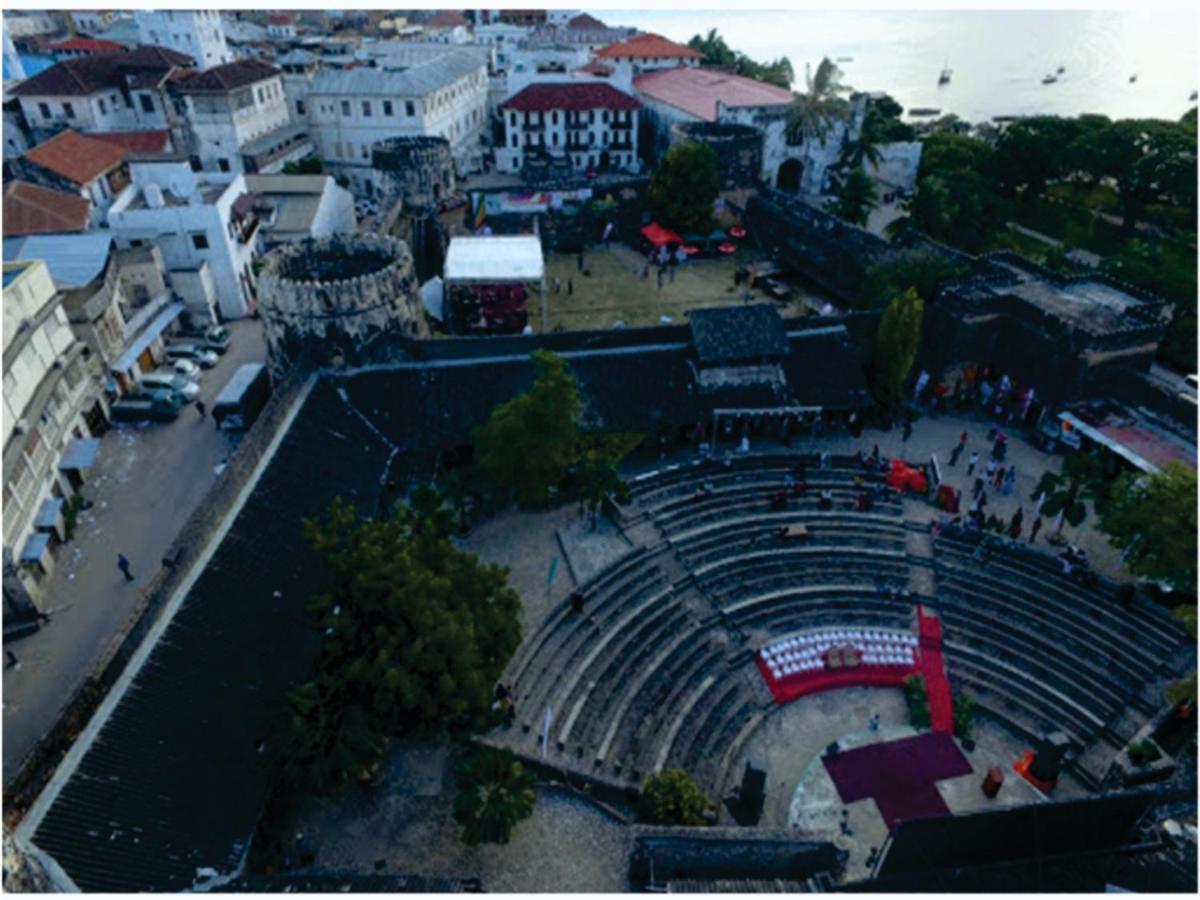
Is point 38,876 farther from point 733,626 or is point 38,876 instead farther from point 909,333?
point 909,333

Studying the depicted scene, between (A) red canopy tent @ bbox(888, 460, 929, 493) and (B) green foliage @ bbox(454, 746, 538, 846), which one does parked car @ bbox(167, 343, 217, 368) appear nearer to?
(B) green foliage @ bbox(454, 746, 538, 846)

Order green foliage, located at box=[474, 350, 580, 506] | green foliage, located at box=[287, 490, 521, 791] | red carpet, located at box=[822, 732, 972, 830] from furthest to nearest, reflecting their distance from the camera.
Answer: green foliage, located at box=[474, 350, 580, 506], red carpet, located at box=[822, 732, 972, 830], green foliage, located at box=[287, 490, 521, 791]

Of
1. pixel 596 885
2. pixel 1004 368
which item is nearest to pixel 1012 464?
pixel 1004 368

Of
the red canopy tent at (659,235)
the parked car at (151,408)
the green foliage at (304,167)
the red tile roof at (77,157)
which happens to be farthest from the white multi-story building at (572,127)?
the parked car at (151,408)

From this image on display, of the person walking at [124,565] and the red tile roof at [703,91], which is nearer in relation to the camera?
the person walking at [124,565]

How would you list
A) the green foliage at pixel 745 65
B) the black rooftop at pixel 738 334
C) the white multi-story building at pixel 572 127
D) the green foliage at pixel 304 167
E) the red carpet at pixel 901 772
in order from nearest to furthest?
the red carpet at pixel 901 772 < the black rooftop at pixel 738 334 < the green foliage at pixel 304 167 < the white multi-story building at pixel 572 127 < the green foliage at pixel 745 65

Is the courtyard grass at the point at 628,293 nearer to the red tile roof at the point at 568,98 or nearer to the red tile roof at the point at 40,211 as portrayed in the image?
the red tile roof at the point at 568,98

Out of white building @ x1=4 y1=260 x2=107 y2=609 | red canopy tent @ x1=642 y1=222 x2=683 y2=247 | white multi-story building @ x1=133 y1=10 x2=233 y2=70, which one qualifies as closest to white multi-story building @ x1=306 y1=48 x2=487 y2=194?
white multi-story building @ x1=133 y1=10 x2=233 y2=70
